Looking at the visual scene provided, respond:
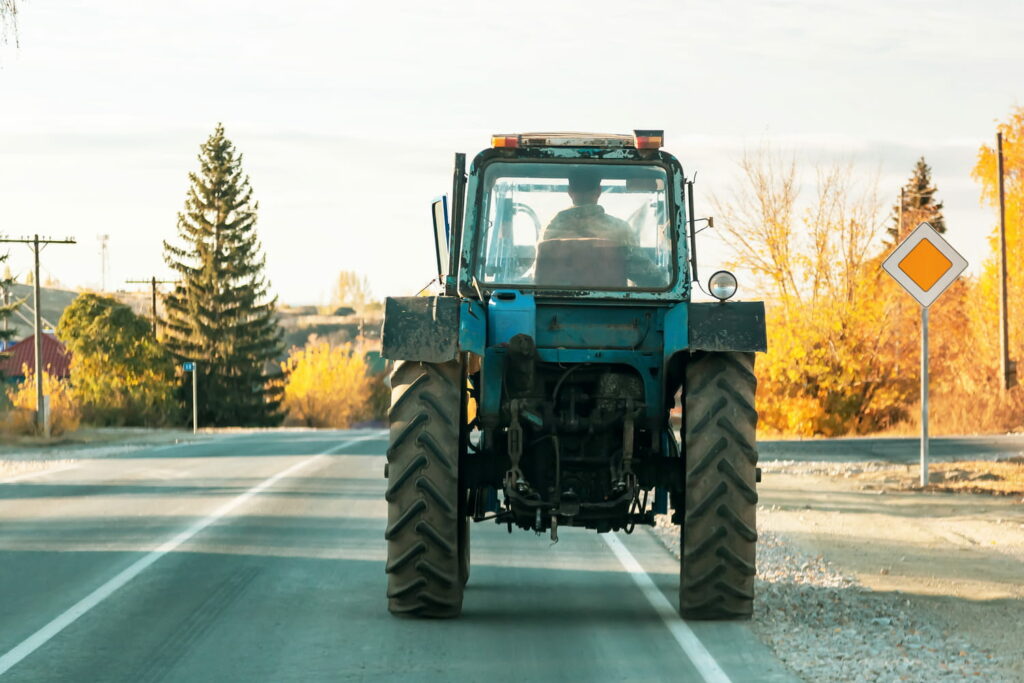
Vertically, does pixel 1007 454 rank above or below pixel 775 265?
below

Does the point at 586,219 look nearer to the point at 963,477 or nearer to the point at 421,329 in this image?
the point at 421,329

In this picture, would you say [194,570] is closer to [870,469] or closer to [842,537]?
[842,537]

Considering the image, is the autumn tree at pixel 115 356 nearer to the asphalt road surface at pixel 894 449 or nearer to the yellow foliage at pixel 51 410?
the yellow foliage at pixel 51 410

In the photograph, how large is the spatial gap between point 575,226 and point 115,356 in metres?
62.8

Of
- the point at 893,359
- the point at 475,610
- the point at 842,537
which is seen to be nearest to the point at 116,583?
the point at 475,610

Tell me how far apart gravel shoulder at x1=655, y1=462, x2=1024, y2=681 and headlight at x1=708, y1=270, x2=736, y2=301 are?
79.8 inches

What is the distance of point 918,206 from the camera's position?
259 ft

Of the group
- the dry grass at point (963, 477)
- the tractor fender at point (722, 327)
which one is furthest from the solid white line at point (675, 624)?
the dry grass at point (963, 477)

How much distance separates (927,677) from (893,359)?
33.4 metres

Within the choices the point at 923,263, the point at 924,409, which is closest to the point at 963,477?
the point at 924,409

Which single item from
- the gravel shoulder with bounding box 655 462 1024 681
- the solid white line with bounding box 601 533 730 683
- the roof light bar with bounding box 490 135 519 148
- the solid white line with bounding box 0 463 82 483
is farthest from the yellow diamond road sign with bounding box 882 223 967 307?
the solid white line with bounding box 0 463 82 483

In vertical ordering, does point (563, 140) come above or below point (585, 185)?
above

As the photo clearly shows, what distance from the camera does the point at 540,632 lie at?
858cm

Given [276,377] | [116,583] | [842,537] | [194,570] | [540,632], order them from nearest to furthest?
[540,632], [116,583], [194,570], [842,537], [276,377]
